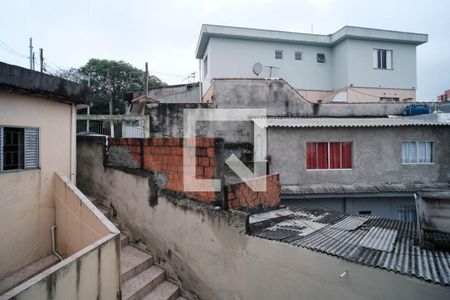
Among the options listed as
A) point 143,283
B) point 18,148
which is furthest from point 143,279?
point 18,148

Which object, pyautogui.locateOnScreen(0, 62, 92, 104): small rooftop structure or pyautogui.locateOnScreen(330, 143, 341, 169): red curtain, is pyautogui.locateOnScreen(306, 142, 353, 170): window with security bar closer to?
pyautogui.locateOnScreen(330, 143, 341, 169): red curtain

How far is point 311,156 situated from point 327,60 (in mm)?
9709

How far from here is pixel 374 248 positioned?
3533 mm

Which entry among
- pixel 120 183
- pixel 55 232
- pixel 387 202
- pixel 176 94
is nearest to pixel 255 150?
pixel 387 202

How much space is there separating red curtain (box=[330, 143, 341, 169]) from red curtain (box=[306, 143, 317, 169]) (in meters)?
0.69

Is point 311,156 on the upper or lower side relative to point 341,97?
lower

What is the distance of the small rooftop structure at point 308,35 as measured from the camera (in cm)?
1536

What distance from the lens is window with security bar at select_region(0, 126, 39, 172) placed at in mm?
4245

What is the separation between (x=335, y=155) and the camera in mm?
10961

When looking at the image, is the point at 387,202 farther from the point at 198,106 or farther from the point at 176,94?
the point at 176,94

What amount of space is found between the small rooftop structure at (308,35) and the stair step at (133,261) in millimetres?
13131

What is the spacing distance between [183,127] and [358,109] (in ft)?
27.1

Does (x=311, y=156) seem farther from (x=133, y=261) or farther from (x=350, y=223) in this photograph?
(x=133, y=261)

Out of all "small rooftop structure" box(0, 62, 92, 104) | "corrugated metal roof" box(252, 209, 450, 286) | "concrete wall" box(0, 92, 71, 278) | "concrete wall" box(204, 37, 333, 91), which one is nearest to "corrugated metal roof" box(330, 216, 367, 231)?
"corrugated metal roof" box(252, 209, 450, 286)
